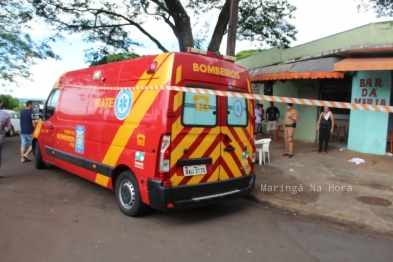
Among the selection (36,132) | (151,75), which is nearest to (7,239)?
(151,75)

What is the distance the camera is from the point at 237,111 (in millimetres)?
4926

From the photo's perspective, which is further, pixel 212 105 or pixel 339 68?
pixel 339 68

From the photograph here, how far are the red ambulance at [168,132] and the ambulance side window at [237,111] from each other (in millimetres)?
16

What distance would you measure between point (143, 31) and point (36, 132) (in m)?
8.31

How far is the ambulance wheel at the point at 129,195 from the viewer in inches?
173

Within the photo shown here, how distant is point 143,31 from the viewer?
14.3 m

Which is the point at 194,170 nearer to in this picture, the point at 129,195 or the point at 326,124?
the point at 129,195

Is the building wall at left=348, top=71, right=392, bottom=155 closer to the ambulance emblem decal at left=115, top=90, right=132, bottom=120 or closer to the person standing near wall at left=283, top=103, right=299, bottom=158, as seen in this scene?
the person standing near wall at left=283, top=103, right=299, bottom=158

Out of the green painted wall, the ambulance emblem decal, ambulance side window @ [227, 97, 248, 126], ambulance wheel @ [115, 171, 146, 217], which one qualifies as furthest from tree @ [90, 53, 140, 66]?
ambulance wheel @ [115, 171, 146, 217]

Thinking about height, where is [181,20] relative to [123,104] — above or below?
above

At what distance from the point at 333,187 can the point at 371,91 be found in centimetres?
447

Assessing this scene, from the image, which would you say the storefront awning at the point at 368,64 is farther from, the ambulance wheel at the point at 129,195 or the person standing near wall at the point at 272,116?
the ambulance wheel at the point at 129,195

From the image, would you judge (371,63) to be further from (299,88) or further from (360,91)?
(299,88)

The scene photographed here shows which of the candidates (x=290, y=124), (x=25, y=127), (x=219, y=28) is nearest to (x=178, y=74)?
(x=290, y=124)
